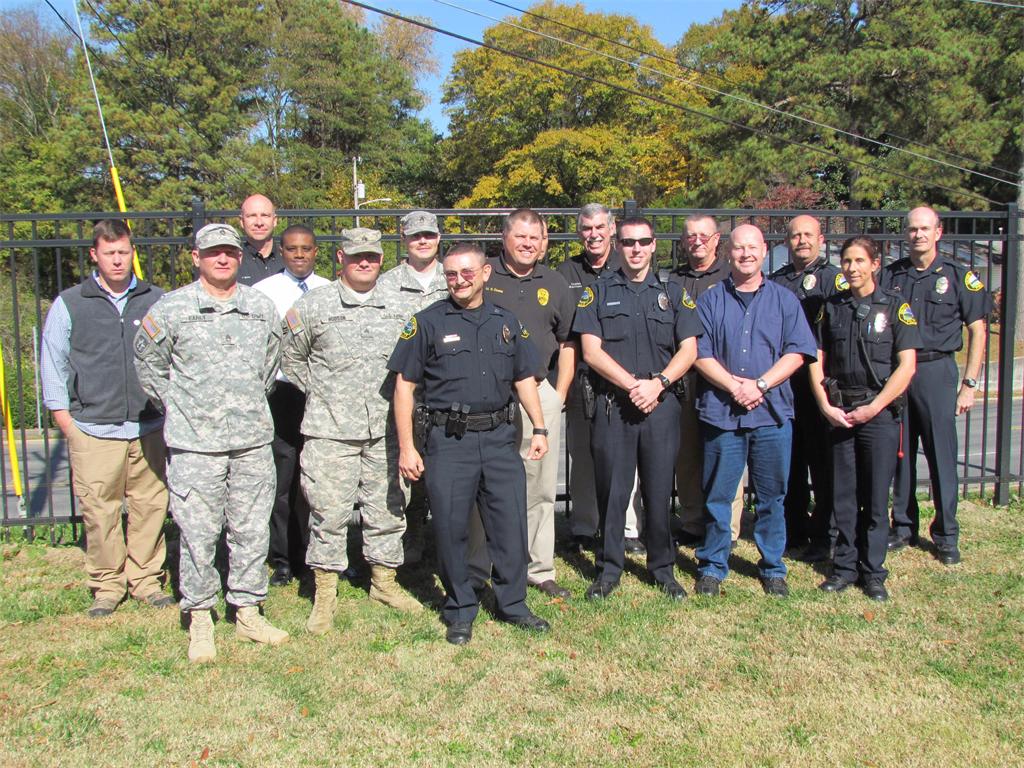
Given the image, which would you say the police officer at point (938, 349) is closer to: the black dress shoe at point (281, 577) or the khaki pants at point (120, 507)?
the black dress shoe at point (281, 577)

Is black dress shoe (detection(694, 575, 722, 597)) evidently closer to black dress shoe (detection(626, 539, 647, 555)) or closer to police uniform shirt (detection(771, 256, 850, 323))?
black dress shoe (detection(626, 539, 647, 555))

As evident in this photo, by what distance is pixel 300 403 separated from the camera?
511 cm

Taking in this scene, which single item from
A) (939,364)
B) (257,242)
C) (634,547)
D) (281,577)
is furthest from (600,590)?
(257,242)

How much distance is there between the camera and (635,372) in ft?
15.5

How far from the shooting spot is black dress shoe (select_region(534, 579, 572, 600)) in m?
4.98

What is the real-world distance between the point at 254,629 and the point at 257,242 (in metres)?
2.37

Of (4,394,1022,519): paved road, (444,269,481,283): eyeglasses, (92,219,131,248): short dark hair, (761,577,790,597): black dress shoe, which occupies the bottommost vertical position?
(4,394,1022,519): paved road

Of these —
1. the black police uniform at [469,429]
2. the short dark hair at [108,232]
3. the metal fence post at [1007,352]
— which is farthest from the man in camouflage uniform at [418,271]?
the metal fence post at [1007,352]

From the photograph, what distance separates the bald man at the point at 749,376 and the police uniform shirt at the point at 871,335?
0.21m

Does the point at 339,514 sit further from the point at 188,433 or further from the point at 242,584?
the point at 188,433

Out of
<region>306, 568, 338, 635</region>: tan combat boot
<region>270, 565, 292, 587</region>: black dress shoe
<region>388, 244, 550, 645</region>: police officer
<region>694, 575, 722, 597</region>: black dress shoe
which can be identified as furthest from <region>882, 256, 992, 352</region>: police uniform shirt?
<region>270, 565, 292, 587</region>: black dress shoe

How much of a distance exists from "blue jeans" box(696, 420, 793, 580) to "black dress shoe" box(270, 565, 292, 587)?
254 centimetres

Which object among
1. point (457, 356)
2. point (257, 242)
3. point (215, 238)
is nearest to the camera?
point (215, 238)

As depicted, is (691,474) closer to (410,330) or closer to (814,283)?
(814,283)
